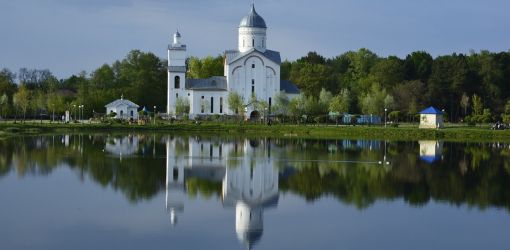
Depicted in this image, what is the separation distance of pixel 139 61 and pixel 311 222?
198 ft

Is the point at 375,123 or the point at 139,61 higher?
the point at 139,61

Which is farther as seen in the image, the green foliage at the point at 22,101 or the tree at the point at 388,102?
the green foliage at the point at 22,101

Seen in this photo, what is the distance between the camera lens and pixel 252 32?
64.1m

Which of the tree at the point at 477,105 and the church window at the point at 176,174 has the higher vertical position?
the tree at the point at 477,105

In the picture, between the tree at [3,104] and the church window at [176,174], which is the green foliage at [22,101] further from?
the church window at [176,174]

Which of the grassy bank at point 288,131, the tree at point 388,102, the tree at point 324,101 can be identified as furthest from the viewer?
the tree at point 324,101

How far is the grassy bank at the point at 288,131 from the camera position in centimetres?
4797

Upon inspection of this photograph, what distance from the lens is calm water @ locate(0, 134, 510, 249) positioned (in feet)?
47.4

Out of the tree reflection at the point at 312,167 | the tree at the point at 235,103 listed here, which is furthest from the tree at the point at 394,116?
the tree reflection at the point at 312,167

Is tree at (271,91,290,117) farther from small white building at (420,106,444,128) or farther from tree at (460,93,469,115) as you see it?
tree at (460,93,469,115)

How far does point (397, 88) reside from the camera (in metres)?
66.8

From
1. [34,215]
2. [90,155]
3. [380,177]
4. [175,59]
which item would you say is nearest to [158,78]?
[175,59]

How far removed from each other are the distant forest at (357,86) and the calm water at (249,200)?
31.4m

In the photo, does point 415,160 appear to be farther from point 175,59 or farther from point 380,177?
point 175,59
